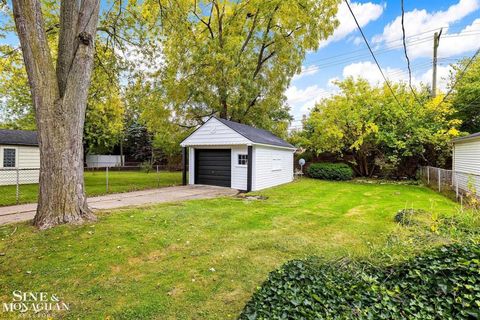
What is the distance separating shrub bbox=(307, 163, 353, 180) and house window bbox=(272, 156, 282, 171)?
4.52 metres

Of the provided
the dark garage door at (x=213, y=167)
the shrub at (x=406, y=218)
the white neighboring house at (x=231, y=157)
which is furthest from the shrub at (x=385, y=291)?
the dark garage door at (x=213, y=167)

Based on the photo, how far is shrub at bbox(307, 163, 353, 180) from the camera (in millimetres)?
16953

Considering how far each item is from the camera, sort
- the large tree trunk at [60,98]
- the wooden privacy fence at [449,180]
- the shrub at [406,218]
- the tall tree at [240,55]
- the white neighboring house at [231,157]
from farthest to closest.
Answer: the tall tree at [240,55]
the white neighboring house at [231,157]
the wooden privacy fence at [449,180]
the shrub at [406,218]
the large tree trunk at [60,98]

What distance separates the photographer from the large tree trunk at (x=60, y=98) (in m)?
4.68

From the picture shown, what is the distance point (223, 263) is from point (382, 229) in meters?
3.91

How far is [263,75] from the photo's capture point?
60.0ft

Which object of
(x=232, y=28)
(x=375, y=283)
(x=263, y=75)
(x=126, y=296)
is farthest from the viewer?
(x=263, y=75)

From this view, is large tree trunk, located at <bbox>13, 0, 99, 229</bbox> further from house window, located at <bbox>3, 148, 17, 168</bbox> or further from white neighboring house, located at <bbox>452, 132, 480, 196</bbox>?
white neighboring house, located at <bbox>452, 132, 480, 196</bbox>

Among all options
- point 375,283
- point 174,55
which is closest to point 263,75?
point 174,55

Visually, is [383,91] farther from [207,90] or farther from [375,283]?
[375,283]

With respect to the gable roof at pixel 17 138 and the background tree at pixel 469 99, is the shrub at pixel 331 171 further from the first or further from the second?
the gable roof at pixel 17 138

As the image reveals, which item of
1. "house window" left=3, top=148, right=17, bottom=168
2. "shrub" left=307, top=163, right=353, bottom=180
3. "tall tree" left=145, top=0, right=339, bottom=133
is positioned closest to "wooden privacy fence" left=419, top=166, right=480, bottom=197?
"shrub" left=307, top=163, right=353, bottom=180

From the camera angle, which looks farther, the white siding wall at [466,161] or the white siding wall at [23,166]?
the white siding wall at [23,166]

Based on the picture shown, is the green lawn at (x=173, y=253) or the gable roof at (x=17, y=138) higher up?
the gable roof at (x=17, y=138)
